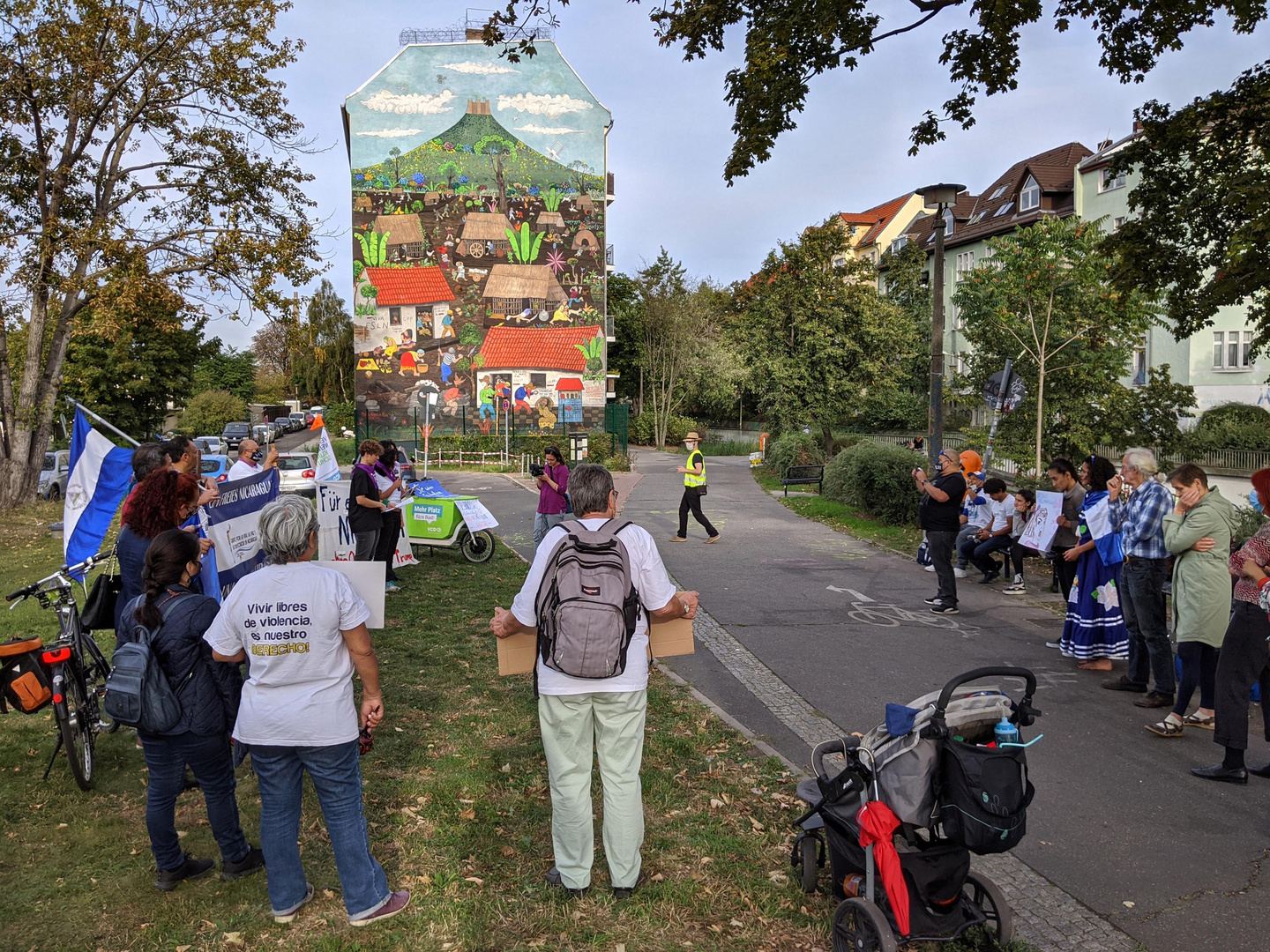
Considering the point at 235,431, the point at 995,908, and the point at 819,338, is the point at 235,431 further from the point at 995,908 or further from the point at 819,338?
the point at 995,908

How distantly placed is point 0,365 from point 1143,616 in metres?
23.3

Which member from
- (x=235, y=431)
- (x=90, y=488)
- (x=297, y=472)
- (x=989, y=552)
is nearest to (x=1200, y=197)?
(x=989, y=552)

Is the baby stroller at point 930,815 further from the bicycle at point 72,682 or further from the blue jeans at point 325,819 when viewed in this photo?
the bicycle at point 72,682

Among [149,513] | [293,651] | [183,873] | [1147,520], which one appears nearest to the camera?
[293,651]

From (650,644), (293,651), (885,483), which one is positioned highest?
(293,651)

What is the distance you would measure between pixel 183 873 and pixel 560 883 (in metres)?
1.71

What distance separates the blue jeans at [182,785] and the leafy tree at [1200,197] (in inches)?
422

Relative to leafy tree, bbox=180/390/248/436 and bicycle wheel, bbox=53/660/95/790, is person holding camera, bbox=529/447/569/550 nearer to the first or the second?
bicycle wheel, bbox=53/660/95/790

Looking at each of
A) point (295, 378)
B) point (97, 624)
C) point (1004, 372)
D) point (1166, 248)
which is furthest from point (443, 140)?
point (295, 378)

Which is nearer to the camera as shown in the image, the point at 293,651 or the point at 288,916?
the point at 293,651

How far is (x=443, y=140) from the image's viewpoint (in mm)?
41094

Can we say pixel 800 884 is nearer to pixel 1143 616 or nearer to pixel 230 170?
pixel 1143 616

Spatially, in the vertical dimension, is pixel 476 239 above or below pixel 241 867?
above

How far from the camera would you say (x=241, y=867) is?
13.9 ft
